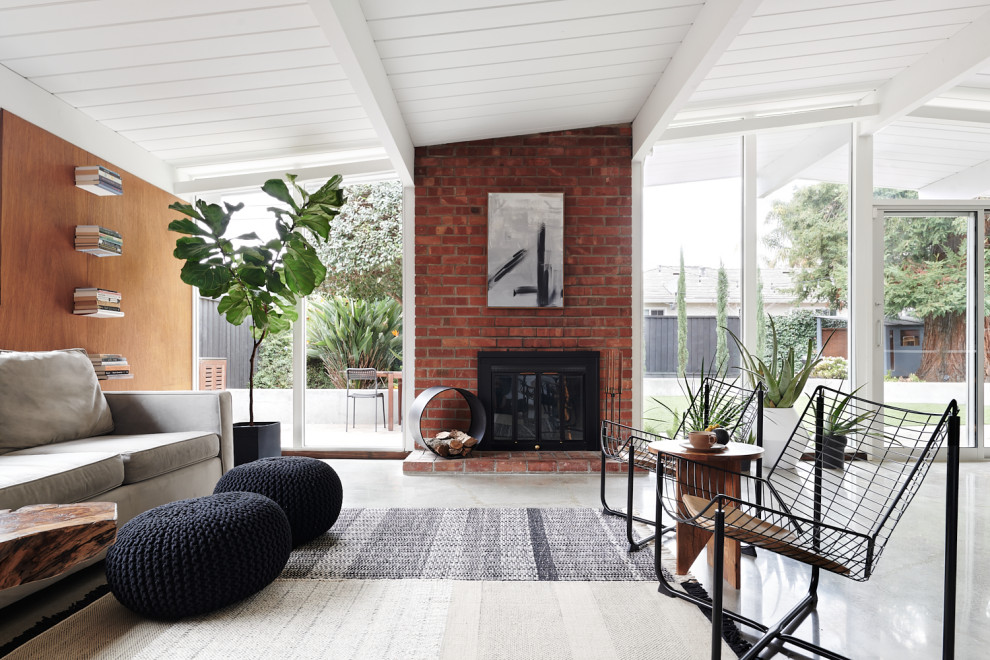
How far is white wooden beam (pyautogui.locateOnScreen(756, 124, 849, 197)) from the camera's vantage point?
16.4 feet

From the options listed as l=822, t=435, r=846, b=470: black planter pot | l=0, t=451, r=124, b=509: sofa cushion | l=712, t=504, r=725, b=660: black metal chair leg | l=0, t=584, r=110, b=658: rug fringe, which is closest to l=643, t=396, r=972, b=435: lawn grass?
l=822, t=435, r=846, b=470: black planter pot

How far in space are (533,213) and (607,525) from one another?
2.60 metres

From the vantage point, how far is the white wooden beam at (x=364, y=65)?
2.46 m

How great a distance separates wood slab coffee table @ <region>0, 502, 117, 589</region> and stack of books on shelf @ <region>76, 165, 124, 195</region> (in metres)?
3.15

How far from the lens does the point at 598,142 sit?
192 inches

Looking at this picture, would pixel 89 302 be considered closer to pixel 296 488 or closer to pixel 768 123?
pixel 296 488

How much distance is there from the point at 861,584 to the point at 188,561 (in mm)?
2435

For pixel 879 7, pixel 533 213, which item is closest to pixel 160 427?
pixel 533 213

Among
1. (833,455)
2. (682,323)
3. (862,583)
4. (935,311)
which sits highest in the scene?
(935,311)

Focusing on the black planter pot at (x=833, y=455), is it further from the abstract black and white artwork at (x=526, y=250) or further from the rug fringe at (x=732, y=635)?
the abstract black and white artwork at (x=526, y=250)

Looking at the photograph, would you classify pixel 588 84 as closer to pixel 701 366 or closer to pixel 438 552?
pixel 701 366

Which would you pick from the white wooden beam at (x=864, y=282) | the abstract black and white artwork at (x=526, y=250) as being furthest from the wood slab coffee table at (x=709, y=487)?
the white wooden beam at (x=864, y=282)

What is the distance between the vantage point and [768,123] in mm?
4773

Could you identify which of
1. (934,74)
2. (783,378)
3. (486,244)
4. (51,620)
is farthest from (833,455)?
(51,620)
